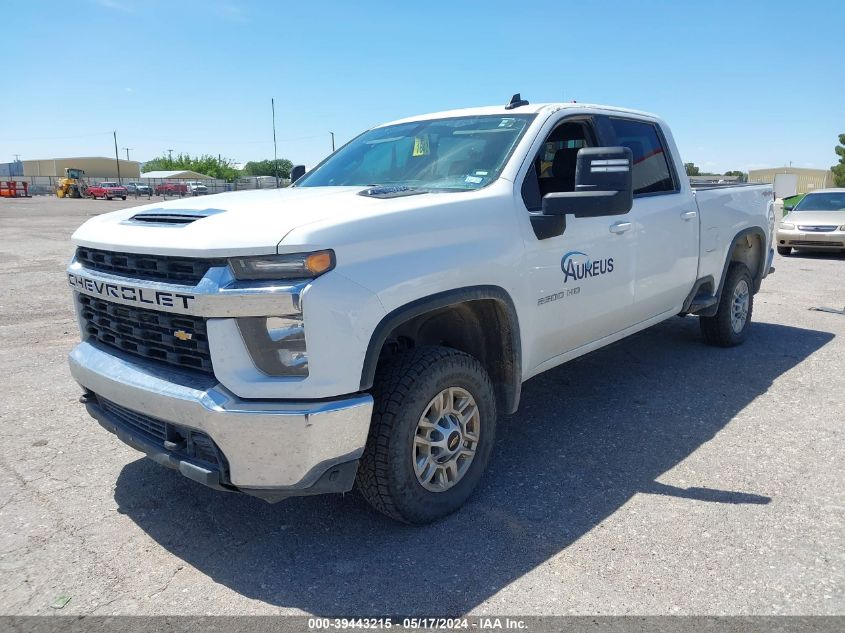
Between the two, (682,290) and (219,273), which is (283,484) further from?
(682,290)

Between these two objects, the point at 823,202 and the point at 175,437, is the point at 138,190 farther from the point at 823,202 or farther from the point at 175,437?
the point at 175,437

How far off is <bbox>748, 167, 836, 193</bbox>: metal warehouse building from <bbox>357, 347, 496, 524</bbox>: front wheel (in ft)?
215

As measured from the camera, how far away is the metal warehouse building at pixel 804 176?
61.3 m

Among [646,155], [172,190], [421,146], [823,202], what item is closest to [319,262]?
[421,146]

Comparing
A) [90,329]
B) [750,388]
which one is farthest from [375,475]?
[750,388]

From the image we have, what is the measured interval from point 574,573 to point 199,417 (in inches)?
65.2

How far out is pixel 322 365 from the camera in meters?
2.59

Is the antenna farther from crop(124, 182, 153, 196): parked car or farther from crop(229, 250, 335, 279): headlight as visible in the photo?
crop(124, 182, 153, 196): parked car

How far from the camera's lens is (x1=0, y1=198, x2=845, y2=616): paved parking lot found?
2695 millimetres

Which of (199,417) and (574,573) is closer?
(199,417)

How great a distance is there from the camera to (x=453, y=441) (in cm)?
323

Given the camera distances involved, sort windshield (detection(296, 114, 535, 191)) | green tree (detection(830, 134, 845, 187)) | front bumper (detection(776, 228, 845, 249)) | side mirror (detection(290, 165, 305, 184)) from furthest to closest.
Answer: green tree (detection(830, 134, 845, 187))
front bumper (detection(776, 228, 845, 249))
side mirror (detection(290, 165, 305, 184))
windshield (detection(296, 114, 535, 191))

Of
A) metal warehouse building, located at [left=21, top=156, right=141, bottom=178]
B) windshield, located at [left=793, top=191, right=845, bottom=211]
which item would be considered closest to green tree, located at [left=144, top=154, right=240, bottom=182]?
metal warehouse building, located at [left=21, top=156, right=141, bottom=178]

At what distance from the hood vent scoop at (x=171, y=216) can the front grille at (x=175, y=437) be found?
84cm
